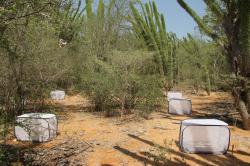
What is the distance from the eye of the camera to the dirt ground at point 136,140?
21.8 feet

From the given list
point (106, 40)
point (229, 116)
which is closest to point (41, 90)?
point (229, 116)

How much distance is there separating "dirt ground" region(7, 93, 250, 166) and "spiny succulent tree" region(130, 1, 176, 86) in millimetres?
6713

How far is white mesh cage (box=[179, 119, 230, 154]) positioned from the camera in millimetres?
6992

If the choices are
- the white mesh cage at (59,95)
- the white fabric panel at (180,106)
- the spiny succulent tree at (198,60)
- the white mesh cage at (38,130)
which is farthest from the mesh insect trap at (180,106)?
the spiny succulent tree at (198,60)

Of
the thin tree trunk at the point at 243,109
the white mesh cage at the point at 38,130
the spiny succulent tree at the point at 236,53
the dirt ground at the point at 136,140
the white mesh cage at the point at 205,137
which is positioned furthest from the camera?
the thin tree trunk at the point at 243,109

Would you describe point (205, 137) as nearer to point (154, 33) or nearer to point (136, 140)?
point (136, 140)

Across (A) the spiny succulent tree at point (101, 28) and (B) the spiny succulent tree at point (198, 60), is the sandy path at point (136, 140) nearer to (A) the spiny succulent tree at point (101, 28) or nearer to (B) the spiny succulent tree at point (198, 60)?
(A) the spiny succulent tree at point (101, 28)

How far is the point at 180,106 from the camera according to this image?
11906mm

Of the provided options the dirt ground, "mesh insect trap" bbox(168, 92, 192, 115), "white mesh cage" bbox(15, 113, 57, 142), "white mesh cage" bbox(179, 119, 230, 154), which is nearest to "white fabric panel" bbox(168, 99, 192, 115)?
"mesh insect trap" bbox(168, 92, 192, 115)

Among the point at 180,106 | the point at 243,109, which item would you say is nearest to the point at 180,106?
the point at 180,106

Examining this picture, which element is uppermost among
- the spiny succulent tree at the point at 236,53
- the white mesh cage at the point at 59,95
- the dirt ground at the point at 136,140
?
the spiny succulent tree at the point at 236,53

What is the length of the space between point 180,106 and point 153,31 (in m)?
7.46

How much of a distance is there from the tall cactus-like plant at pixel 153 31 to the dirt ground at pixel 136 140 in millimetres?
6704

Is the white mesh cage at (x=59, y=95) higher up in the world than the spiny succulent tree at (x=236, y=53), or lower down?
lower down
